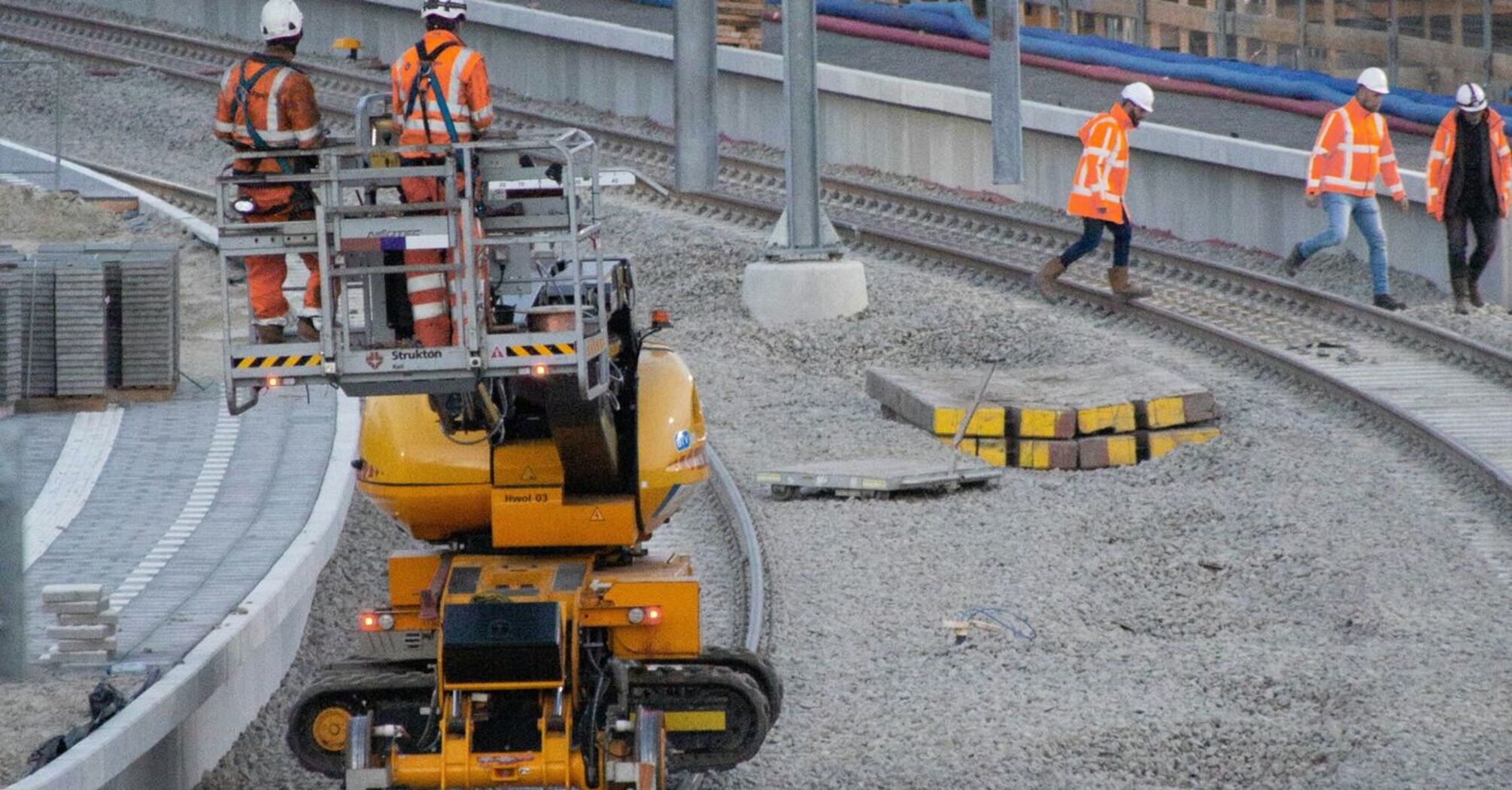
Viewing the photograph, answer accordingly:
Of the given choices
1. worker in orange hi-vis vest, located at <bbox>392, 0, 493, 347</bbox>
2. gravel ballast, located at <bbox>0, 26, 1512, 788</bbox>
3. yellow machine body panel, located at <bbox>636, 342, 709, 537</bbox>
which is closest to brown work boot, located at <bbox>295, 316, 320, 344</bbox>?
worker in orange hi-vis vest, located at <bbox>392, 0, 493, 347</bbox>

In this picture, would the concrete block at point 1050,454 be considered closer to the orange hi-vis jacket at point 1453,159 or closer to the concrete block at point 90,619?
the orange hi-vis jacket at point 1453,159

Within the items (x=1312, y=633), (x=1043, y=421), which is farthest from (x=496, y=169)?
(x=1043, y=421)

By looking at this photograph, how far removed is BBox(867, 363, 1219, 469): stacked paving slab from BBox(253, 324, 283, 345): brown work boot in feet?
24.9

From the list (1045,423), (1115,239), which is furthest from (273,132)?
(1115,239)

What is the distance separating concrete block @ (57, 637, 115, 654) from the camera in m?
8.80

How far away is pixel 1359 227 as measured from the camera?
723 inches

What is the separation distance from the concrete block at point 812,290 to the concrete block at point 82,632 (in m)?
10.5

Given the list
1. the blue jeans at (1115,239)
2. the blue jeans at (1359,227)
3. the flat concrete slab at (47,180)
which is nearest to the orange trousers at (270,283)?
the blue jeans at (1115,239)

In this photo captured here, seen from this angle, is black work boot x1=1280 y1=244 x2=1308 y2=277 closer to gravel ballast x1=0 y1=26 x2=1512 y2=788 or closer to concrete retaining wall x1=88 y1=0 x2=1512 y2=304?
concrete retaining wall x1=88 y1=0 x2=1512 y2=304

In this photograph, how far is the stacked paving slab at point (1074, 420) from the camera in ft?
47.9

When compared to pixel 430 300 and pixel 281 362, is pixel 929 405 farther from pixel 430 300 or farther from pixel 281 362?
pixel 281 362

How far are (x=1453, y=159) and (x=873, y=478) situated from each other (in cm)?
695

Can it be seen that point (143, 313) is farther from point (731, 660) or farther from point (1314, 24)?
point (1314, 24)

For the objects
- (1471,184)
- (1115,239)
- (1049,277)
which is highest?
(1471,184)
